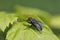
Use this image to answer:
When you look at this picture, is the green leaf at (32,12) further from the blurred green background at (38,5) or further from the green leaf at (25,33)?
the green leaf at (25,33)

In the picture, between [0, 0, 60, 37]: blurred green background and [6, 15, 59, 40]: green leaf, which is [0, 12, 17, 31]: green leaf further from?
[0, 0, 60, 37]: blurred green background

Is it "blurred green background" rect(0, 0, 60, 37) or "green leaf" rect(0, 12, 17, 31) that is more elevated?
"green leaf" rect(0, 12, 17, 31)

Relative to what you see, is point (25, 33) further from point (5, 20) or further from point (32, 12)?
point (32, 12)

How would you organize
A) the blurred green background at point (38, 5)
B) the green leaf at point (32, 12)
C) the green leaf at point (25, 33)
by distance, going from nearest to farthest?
the green leaf at point (25, 33) < the green leaf at point (32, 12) < the blurred green background at point (38, 5)

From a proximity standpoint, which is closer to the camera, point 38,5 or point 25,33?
point 25,33

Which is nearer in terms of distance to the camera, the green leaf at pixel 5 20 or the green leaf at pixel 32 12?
the green leaf at pixel 5 20

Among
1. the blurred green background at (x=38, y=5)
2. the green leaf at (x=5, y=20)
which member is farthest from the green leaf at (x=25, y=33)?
the blurred green background at (x=38, y=5)

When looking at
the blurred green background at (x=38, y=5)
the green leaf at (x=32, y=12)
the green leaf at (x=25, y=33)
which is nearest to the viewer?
the green leaf at (x=25, y=33)

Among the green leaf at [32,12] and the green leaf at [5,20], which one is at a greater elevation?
the green leaf at [5,20]

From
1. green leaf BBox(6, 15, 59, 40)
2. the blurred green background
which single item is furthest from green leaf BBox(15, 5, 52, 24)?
green leaf BBox(6, 15, 59, 40)

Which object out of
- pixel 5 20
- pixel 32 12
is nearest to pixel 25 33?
pixel 5 20

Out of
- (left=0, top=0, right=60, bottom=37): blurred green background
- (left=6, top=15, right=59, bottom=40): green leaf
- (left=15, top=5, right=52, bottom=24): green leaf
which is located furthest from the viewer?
(left=0, top=0, right=60, bottom=37): blurred green background

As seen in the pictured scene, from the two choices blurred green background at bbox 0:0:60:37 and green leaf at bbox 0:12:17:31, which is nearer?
green leaf at bbox 0:12:17:31
